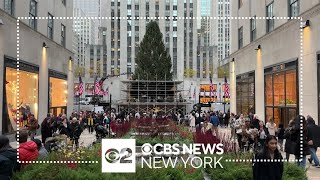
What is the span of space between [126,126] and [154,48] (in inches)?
2295

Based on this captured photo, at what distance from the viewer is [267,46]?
27.8 metres

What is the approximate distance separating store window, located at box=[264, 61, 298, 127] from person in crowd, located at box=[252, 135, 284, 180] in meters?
17.0

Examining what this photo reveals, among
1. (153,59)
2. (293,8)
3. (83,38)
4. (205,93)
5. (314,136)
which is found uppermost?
(83,38)

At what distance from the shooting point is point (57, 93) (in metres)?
33.3

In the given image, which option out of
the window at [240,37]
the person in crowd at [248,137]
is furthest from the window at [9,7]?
the window at [240,37]

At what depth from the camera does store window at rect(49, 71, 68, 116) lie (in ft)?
102

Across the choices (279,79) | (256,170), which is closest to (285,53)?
(279,79)

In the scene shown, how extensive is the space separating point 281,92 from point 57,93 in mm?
17925

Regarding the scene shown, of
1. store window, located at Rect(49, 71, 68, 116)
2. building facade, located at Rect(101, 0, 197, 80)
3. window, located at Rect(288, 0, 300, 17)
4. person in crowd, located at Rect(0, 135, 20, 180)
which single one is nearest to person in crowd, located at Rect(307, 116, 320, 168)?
person in crowd, located at Rect(0, 135, 20, 180)

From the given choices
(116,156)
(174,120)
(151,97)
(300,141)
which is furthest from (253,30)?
(151,97)

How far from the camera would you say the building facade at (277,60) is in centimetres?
2036

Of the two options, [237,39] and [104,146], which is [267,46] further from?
[104,146]
